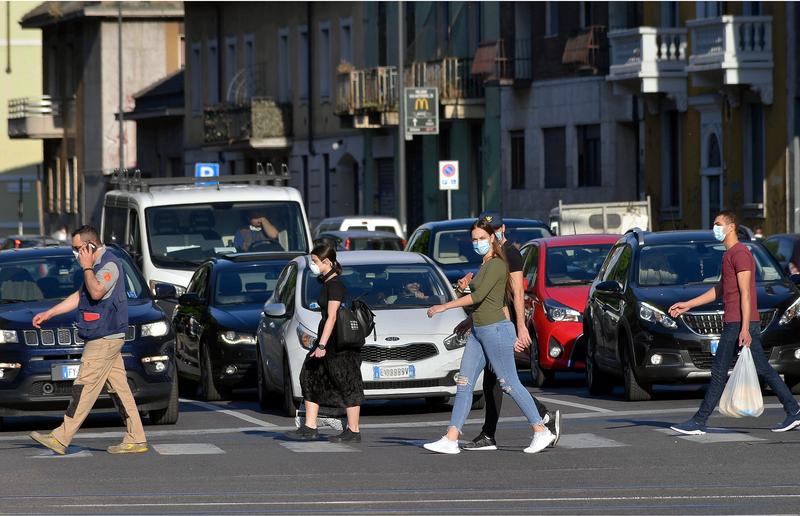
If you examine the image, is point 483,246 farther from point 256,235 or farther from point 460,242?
point 460,242

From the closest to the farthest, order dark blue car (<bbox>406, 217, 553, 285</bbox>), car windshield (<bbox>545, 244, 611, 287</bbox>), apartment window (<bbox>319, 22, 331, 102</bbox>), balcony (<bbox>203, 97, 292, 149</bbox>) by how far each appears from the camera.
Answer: car windshield (<bbox>545, 244, 611, 287</bbox>)
dark blue car (<bbox>406, 217, 553, 285</bbox>)
apartment window (<bbox>319, 22, 331, 102</bbox>)
balcony (<bbox>203, 97, 292, 149</bbox>)

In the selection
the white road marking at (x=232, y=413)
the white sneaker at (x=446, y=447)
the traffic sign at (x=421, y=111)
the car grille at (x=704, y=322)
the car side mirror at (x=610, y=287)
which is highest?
the traffic sign at (x=421, y=111)

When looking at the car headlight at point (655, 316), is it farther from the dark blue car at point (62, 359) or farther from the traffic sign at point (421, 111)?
the traffic sign at point (421, 111)

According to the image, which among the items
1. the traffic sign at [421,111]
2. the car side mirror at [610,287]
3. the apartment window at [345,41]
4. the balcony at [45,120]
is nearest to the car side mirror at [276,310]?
the car side mirror at [610,287]

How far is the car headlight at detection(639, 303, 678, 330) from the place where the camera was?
19.1 metres

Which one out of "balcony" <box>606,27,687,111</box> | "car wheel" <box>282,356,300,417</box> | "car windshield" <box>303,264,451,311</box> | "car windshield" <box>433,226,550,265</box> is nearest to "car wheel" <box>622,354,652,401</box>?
"car windshield" <box>303,264,451,311</box>

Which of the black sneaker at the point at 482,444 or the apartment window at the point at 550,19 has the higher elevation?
the apartment window at the point at 550,19

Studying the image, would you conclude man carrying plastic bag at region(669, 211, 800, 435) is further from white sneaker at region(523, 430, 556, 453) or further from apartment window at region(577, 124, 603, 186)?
apartment window at region(577, 124, 603, 186)

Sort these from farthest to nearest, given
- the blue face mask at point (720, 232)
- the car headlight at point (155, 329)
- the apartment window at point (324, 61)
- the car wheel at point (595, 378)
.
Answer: the apartment window at point (324, 61), the car wheel at point (595, 378), the car headlight at point (155, 329), the blue face mask at point (720, 232)

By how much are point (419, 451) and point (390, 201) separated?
42.9 metres

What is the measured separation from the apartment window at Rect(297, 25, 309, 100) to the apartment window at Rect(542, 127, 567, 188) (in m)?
15.5

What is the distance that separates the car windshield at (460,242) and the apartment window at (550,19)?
829 inches

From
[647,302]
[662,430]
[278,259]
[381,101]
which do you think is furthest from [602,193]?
[662,430]

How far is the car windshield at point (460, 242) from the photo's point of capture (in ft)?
89.5
